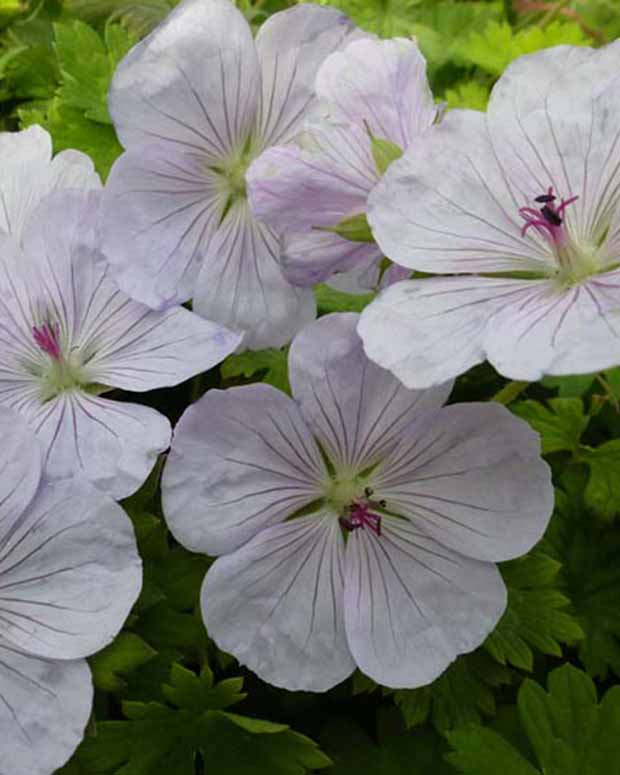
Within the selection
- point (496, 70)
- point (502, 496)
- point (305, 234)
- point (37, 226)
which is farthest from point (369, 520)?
point (496, 70)

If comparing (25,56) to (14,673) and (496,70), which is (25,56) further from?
(14,673)

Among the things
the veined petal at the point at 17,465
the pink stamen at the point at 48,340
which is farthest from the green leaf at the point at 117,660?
the pink stamen at the point at 48,340

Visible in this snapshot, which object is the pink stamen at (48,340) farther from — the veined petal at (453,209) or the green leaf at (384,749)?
the green leaf at (384,749)

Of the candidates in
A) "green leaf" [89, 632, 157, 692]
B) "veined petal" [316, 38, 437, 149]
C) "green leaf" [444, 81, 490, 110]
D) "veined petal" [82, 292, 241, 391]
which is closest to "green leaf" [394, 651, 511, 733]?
"green leaf" [89, 632, 157, 692]

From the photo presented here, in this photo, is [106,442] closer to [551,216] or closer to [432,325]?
[432,325]

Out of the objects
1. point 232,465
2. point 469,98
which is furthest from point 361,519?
point 469,98

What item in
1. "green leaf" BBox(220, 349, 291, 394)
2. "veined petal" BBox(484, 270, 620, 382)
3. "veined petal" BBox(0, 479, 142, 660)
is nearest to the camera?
"veined petal" BBox(484, 270, 620, 382)

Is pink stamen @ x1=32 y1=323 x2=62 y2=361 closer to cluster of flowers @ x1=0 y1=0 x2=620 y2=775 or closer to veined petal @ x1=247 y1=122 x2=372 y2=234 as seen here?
cluster of flowers @ x1=0 y1=0 x2=620 y2=775
